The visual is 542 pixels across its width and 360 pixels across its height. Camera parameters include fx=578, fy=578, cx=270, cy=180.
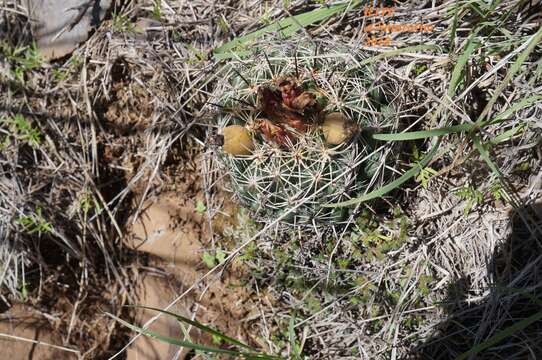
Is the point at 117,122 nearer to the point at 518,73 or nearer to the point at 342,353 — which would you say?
the point at 342,353

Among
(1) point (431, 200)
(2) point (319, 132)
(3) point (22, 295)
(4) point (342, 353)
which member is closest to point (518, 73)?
(1) point (431, 200)

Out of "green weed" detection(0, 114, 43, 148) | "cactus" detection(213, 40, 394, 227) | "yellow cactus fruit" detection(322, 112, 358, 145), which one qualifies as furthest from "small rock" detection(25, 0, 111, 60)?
"yellow cactus fruit" detection(322, 112, 358, 145)

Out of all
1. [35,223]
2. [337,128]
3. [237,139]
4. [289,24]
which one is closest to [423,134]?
[337,128]

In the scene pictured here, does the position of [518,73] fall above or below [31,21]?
below

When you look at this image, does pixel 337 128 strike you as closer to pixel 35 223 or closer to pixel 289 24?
pixel 289 24

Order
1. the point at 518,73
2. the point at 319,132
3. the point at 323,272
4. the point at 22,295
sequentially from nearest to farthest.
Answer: the point at 319,132 < the point at 518,73 < the point at 323,272 < the point at 22,295

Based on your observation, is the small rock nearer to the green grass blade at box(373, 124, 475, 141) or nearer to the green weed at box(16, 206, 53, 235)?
the green weed at box(16, 206, 53, 235)
